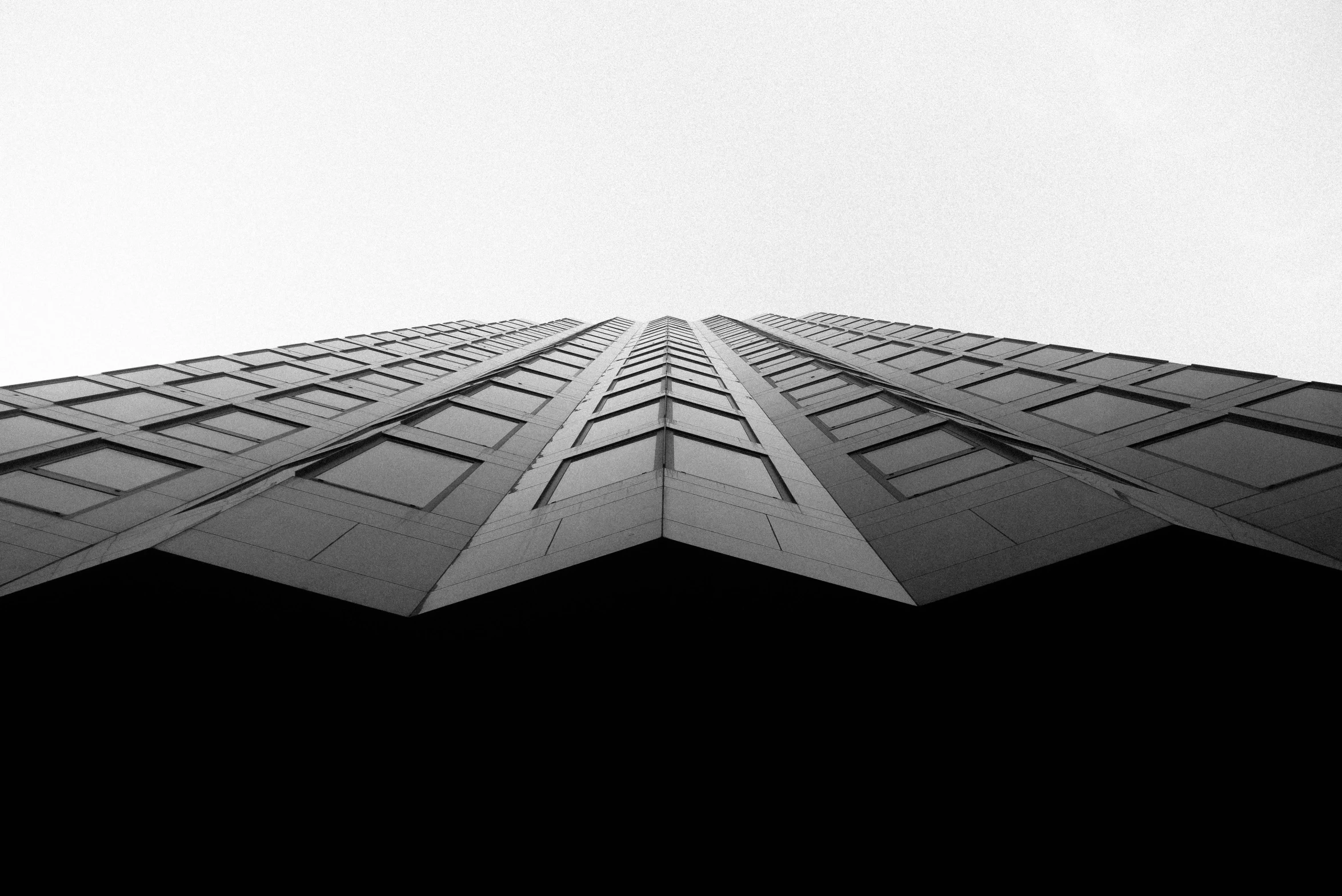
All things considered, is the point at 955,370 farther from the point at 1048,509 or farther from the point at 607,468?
the point at 607,468

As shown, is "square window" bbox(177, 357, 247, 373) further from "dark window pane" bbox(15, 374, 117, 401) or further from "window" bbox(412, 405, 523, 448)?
"window" bbox(412, 405, 523, 448)

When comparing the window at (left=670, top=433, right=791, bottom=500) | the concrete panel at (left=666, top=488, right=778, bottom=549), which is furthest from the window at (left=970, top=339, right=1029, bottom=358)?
the concrete panel at (left=666, top=488, right=778, bottom=549)

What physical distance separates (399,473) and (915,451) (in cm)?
1132

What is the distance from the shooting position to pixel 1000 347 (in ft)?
88.1

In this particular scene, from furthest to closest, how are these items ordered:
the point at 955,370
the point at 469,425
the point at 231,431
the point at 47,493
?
the point at 955,370
the point at 469,425
the point at 231,431
the point at 47,493

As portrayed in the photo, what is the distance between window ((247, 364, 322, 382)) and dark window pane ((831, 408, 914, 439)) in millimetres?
18877

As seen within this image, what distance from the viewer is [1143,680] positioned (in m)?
8.06

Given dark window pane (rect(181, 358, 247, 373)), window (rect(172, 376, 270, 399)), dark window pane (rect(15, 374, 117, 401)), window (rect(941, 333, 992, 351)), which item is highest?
window (rect(941, 333, 992, 351))

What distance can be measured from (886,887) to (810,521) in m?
5.15

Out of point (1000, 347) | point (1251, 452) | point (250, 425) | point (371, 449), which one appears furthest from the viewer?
point (1000, 347)

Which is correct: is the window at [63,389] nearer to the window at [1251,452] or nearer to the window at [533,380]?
the window at [533,380]

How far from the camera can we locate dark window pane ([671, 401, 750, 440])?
15.9m

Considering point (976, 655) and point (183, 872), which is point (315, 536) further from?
point (976, 655)

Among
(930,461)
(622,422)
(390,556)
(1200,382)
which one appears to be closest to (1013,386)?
(1200,382)
